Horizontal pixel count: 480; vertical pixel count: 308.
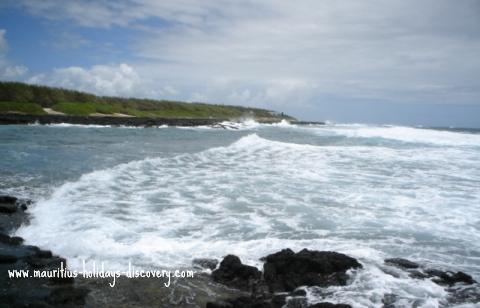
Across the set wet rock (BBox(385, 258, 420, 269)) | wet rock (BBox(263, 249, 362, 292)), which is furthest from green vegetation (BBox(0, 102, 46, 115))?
wet rock (BBox(385, 258, 420, 269))

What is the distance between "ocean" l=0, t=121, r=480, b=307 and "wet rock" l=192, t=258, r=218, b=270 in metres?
0.22

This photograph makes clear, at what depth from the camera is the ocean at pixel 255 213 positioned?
7.04 metres

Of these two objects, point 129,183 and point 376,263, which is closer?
point 376,263

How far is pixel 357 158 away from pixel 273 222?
1329 centimetres

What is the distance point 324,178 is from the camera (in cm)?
1503

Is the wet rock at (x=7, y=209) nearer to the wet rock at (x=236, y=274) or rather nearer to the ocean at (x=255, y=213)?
the ocean at (x=255, y=213)

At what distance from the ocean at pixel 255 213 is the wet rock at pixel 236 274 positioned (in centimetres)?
65

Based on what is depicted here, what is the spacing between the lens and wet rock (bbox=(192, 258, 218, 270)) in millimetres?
6633

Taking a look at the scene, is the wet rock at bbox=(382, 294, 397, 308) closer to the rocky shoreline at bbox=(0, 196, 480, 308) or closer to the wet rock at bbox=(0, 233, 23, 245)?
the rocky shoreline at bbox=(0, 196, 480, 308)

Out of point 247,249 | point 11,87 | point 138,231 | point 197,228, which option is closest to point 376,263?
point 247,249

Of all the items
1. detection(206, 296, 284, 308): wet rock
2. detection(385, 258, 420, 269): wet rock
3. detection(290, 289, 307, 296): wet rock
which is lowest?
detection(290, 289, 307, 296): wet rock

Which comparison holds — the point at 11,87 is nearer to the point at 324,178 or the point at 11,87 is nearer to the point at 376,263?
the point at 324,178

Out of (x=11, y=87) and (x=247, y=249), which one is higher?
(x=11, y=87)

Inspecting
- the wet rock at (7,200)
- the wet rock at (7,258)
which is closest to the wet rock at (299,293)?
the wet rock at (7,258)
